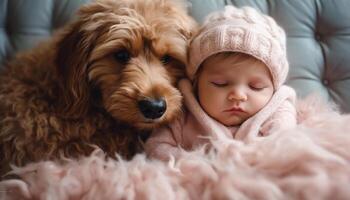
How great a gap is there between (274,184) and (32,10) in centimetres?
88

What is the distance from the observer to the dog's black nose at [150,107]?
102cm

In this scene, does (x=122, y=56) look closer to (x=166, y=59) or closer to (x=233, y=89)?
(x=166, y=59)

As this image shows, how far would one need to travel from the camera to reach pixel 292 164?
90cm

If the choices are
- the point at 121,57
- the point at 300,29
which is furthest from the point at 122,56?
the point at 300,29

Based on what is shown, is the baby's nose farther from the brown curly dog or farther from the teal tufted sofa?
the teal tufted sofa

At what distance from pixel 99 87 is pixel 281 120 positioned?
40 centimetres

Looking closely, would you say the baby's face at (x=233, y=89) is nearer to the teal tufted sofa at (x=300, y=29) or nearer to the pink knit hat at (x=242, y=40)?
the pink knit hat at (x=242, y=40)

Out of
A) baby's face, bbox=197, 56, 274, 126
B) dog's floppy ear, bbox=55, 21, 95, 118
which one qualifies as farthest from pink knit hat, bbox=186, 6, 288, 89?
dog's floppy ear, bbox=55, 21, 95, 118

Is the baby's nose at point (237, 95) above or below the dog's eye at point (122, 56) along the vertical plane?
below

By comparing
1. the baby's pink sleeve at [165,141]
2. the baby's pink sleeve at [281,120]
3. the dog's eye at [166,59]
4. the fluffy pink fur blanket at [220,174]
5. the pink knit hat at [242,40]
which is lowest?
the baby's pink sleeve at [165,141]

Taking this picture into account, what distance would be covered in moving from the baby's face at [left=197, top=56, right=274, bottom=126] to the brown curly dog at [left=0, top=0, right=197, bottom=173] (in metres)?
0.07

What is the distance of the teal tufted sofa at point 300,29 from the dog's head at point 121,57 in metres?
0.33

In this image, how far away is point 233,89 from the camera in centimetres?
108

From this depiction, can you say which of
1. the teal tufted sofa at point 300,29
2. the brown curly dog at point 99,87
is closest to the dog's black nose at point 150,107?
the brown curly dog at point 99,87
